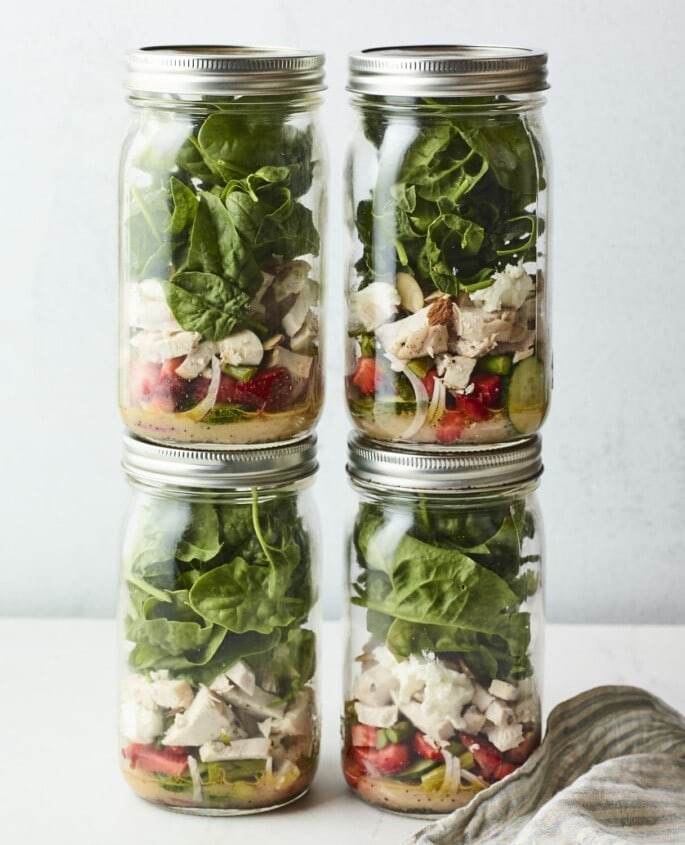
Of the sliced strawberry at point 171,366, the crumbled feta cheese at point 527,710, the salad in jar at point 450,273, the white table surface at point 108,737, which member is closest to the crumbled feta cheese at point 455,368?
the salad in jar at point 450,273

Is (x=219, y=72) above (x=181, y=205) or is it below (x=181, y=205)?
above

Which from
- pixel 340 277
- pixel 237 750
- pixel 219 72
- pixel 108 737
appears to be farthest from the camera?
pixel 340 277

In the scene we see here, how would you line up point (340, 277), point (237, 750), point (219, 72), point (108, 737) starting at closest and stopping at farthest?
point (219, 72), point (237, 750), point (108, 737), point (340, 277)

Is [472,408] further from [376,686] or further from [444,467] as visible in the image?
[376,686]

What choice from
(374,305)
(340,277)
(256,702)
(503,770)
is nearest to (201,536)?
(256,702)

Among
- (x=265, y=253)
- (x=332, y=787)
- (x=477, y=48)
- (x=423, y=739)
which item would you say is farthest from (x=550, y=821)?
(x=477, y=48)

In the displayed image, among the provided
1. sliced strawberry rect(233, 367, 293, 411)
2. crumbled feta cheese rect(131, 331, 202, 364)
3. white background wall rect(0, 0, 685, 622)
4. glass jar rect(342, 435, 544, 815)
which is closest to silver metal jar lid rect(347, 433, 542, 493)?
glass jar rect(342, 435, 544, 815)

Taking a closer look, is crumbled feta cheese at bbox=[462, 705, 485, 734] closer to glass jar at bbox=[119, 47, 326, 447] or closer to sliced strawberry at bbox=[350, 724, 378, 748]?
sliced strawberry at bbox=[350, 724, 378, 748]

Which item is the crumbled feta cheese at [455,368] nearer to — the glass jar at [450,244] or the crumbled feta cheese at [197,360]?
the glass jar at [450,244]
